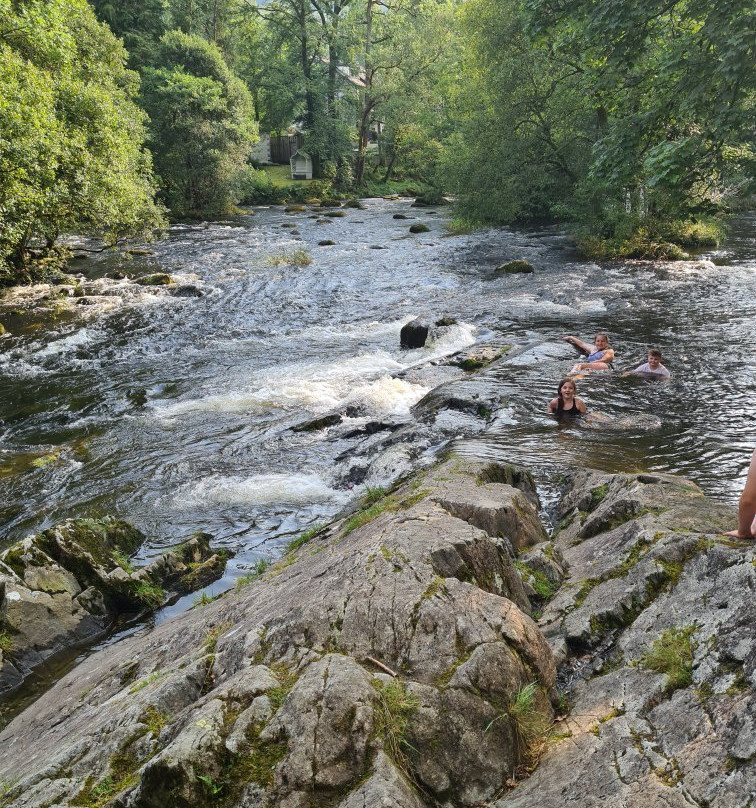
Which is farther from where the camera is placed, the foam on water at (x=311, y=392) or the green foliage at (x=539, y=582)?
the foam on water at (x=311, y=392)

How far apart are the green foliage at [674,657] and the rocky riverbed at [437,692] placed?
0.01 metres

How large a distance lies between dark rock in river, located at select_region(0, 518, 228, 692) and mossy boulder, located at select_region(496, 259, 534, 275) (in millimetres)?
18886

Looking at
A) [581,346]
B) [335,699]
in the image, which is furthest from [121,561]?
[581,346]

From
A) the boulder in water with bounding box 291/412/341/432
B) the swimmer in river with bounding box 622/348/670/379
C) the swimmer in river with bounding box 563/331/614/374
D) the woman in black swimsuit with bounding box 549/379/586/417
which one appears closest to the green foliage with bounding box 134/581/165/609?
the boulder in water with bounding box 291/412/341/432

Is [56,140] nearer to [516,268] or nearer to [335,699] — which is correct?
[516,268]

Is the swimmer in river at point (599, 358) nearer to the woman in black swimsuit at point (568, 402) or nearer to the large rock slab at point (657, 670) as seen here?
the woman in black swimsuit at point (568, 402)

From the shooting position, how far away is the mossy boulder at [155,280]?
22281mm

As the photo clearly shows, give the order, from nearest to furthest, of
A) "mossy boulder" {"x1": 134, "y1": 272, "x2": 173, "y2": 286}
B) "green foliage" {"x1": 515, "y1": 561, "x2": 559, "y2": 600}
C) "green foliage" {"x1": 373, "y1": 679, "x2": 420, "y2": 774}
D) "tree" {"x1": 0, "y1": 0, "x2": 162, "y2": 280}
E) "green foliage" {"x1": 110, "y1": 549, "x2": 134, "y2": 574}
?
"green foliage" {"x1": 373, "y1": 679, "x2": 420, "y2": 774}
"green foliage" {"x1": 515, "y1": 561, "x2": 559, "y2": 600}
"green foliage" {"x1": 110, "y1": 549, "x2": 134, "y2": 574}
"tree" {"x1": 0, "y1": 0, "x2": 162, "y2": 280}
"mossy boulder" {"x1": 134, "y1": 272, "x2": 173, "y2": 286}

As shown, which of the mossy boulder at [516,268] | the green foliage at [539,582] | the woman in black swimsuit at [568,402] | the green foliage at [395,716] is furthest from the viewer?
the mossy boulder at [516,268]

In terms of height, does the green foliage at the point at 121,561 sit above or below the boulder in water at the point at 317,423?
below

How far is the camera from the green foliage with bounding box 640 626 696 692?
2.95 meters

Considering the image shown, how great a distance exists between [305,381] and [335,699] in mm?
10860

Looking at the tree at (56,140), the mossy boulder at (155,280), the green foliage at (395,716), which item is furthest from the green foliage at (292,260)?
the green foliage at (395,716)

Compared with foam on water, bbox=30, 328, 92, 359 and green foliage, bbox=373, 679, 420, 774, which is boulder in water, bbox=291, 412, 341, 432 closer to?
green foliage, bbox=373, 679, 420, 774
